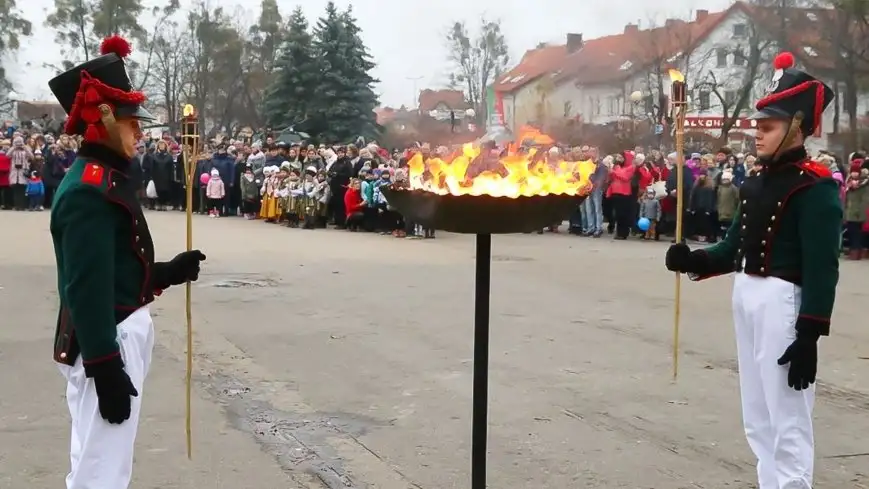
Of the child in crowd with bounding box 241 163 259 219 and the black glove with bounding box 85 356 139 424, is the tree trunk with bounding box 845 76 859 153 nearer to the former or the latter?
the child in crowd with bounding box 241 163 259 219

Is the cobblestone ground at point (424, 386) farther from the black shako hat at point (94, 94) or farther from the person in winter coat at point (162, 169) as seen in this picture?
the person in winter coat at point (162, 169)

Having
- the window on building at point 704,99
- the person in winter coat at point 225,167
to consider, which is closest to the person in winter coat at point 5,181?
the person in winter coat at point 225,167

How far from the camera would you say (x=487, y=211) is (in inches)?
155

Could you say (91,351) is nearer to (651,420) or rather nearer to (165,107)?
(651,420)

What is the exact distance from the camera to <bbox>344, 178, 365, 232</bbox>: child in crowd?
64.4 ft

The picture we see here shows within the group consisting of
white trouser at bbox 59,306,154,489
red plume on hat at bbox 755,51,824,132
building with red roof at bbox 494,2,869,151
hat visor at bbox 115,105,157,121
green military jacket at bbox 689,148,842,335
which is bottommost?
white trouser at bbox 59,306,154,489

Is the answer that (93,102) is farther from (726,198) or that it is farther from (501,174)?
(726,198)

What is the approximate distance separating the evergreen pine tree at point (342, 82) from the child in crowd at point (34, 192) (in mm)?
15236

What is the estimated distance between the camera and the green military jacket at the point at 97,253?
3.41m

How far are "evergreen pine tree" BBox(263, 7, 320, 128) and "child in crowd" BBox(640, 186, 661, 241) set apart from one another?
21.6 m

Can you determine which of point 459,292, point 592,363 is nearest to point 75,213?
point 592,363

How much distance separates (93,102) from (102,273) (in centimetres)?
64

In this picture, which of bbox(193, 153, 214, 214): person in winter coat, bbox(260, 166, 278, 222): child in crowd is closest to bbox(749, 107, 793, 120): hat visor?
bbox(260, 166, 278, 222): child in crowd

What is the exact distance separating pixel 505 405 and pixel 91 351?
3.70 m
